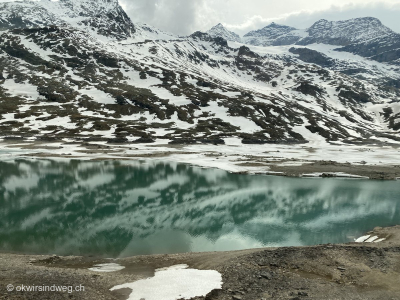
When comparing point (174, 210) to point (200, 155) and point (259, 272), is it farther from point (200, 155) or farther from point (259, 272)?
point (200, 155)

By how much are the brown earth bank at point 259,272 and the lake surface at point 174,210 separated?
4297mm

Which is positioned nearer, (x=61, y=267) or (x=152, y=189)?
(x=61, y=267)

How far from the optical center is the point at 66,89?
7003 inches

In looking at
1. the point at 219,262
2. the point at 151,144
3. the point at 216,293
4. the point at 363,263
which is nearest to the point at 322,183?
the point at 363,263

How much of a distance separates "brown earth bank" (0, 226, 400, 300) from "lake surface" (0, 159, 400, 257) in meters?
4.30

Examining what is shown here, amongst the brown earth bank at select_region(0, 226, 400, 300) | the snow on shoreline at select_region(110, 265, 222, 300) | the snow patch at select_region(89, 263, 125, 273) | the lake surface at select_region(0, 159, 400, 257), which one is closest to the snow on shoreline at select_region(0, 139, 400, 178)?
the lake surface at select_region(0, 159, 400, 257)

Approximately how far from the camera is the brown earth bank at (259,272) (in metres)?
18.0

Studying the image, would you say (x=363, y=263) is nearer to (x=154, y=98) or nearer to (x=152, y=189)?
(x=152, y=189)

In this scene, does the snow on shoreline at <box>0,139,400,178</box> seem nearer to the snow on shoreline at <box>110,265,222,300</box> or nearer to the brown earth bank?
the brown earth bank

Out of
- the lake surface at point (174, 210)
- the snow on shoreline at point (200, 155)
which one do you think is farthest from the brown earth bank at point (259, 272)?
the snow on shoreline at point (200, 155)

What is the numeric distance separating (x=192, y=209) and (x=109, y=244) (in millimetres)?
16518

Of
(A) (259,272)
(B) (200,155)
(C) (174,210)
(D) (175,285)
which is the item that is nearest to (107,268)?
(D) (175,285)

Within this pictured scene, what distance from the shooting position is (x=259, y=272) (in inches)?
821

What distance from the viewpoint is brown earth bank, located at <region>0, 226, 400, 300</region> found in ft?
58.9
